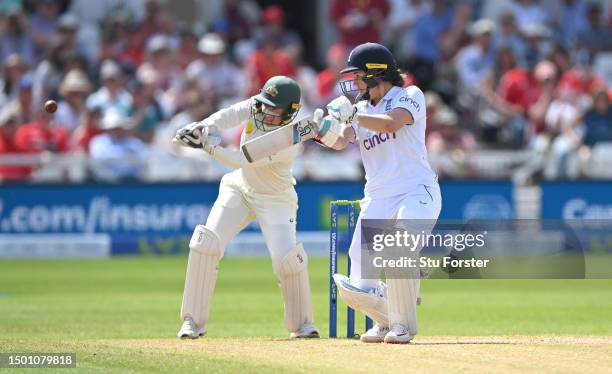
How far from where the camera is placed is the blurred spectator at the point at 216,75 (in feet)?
63.5

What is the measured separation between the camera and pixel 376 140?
8523mm

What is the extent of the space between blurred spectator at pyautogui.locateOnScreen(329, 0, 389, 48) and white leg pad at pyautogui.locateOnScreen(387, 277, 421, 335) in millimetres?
12165

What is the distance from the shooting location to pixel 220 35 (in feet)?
68.4

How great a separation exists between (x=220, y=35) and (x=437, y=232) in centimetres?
1243

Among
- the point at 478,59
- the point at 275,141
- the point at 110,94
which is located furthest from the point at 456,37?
the point at 275,141

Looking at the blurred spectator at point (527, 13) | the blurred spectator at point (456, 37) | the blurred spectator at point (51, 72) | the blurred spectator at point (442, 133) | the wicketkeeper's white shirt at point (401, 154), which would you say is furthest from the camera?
the blurred spectator at point (527, 13)

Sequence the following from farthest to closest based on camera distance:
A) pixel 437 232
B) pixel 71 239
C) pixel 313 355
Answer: pixel 71 239
pixel 437 232
pixel 313 355

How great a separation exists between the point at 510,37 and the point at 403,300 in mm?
13148

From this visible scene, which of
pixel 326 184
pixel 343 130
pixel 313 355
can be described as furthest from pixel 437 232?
pixel 326 184

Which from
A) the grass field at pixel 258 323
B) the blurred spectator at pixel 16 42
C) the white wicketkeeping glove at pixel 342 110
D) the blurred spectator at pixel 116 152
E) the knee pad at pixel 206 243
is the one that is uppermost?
the blurred spectator at pixel 16 42

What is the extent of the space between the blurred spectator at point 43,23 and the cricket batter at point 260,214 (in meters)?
11.7

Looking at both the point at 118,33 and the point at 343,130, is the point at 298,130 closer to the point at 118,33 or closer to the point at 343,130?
the point at 343,130

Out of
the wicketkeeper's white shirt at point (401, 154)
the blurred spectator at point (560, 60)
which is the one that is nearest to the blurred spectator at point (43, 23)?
the blurred spectator at point (560, 60)

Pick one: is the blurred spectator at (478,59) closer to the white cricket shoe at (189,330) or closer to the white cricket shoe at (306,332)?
the white cricket shoe at (306,332)
